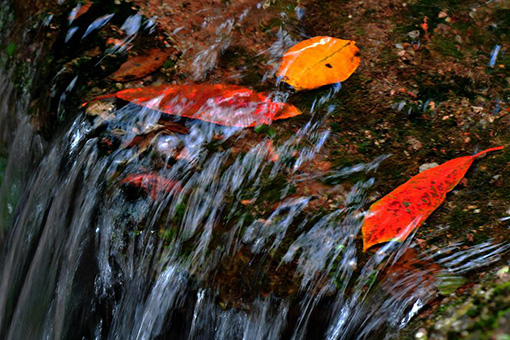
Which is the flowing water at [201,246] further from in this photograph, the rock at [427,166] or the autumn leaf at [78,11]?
the autumn leaf at [78,11]

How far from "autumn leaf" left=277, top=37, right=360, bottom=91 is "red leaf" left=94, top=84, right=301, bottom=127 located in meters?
0.18

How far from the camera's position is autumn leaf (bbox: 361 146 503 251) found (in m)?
1.87

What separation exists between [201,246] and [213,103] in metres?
0.71

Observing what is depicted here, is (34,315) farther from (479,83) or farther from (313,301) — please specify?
(479,83)

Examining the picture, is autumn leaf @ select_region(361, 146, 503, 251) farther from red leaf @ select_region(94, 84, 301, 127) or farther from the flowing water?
red leaf @ select_region(94, 84, 301, 127)

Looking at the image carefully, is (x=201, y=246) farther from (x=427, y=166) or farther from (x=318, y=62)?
(x=318, y=62)

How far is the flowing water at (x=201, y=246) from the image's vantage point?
178 cm

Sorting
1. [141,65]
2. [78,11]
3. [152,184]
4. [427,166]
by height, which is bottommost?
[427,166]

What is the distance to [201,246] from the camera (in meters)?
1.95

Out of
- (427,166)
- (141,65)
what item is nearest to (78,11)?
(141,65)

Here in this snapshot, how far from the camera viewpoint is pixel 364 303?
5.72 feet

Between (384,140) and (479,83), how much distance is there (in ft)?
2.04

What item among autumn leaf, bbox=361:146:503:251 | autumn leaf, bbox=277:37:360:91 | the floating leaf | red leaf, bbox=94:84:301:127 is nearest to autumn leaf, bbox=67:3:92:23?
the floating leaf

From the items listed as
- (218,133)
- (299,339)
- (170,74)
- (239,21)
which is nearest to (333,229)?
(299,339)
